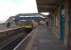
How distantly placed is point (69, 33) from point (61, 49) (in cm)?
105

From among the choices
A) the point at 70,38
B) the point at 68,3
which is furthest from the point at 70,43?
the point at 68,3

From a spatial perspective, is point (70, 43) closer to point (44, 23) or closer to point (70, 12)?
point (70, 12)

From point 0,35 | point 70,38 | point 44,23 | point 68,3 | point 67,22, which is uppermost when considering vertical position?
point 68,3

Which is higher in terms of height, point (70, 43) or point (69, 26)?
point (69, 26)

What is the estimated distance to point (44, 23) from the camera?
70.3 m

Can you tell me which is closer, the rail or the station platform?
the station platform

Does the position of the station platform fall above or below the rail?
above

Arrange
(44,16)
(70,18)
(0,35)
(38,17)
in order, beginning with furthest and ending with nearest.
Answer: (44,16)
(38,17)
(0,35)
(70,18)

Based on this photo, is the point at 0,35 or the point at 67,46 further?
the point at 0,35

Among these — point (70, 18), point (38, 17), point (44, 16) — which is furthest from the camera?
point (44, 16)

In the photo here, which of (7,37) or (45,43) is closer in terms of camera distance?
(45,43)

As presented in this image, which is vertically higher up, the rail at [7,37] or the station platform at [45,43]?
the station platform at [45,43]

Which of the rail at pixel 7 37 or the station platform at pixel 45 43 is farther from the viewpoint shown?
the rail at pixel 7 37

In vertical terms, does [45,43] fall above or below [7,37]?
above
